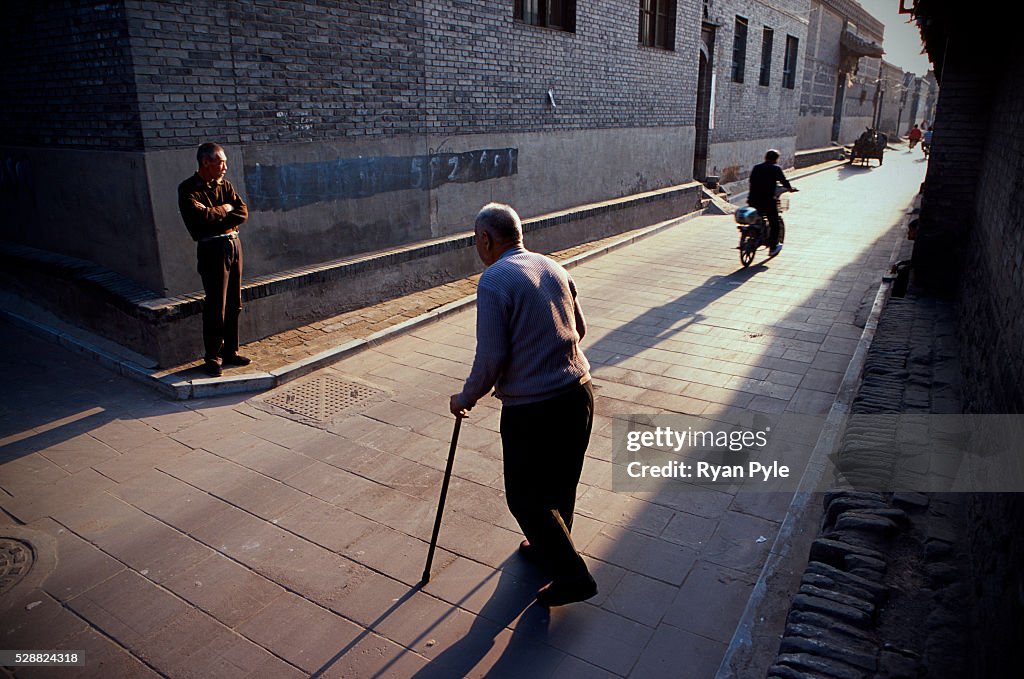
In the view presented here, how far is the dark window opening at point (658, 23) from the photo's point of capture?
14.1m

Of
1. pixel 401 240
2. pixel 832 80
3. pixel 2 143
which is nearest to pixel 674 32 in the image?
pixel 401 240

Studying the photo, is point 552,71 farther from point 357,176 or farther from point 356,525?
point 356,525

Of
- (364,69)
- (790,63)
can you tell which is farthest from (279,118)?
(790,63)

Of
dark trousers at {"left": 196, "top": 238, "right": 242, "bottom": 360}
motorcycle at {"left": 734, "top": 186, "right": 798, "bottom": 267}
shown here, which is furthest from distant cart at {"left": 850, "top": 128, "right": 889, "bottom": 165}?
dark trousers at {"left": 196, "top": 238, "right": 242, "bottom": 360}

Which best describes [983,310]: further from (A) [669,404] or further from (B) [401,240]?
(B) [401,240]

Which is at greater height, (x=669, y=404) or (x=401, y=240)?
(x=401, y=240)

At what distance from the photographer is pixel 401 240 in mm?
8844

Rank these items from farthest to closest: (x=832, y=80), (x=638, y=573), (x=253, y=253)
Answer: (x=832, y=80) < (x=253, y=253) < (x=638, y=573)

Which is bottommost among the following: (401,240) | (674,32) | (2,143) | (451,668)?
(451,668)

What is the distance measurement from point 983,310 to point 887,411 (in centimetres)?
99

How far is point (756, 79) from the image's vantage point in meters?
20.6

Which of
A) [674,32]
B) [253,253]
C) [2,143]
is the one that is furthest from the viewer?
[674,32]

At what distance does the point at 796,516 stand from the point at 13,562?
454cm

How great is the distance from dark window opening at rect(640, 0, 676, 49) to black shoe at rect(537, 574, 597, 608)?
43.6ft
